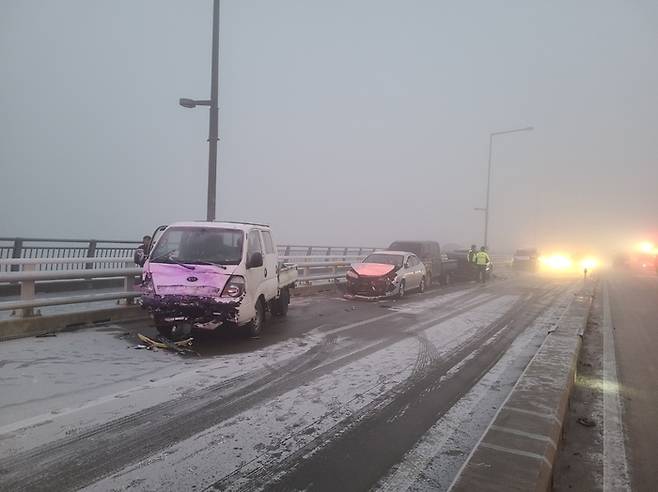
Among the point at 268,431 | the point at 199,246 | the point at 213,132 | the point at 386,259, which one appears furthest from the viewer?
the point at 386,259

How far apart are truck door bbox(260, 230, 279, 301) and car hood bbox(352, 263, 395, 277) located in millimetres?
5940

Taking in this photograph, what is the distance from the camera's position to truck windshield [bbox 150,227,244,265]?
8242 mm

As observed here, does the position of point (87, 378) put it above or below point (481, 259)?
below

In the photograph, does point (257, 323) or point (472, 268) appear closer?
point (257, 323)

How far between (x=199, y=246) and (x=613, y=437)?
254 inches

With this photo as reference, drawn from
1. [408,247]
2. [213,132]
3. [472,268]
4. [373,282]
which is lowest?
[373,282]

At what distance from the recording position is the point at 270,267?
32.7 ft

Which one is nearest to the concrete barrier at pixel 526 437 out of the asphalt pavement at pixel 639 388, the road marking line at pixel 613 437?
the road marking line at pixel 613 437

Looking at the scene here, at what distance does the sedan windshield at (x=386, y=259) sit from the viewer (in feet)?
56.9

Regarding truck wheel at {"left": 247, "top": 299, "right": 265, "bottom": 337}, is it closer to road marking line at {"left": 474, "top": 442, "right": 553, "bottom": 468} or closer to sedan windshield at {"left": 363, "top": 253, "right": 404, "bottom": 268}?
road marking line at {"left": 474, "top": 442, "right": 553, "bottom": 468}

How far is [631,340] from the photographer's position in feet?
31.8

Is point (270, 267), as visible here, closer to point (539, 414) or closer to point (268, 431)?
point (268, 431)

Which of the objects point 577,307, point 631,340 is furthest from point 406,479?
point 577,307

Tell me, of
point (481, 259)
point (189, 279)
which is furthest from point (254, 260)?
point (481, 259)
